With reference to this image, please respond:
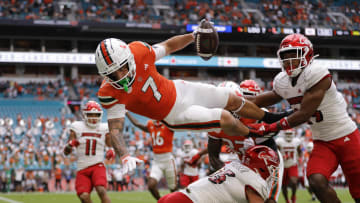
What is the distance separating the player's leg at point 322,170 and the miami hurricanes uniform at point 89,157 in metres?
4.26

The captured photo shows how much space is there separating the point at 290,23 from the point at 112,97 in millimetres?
34001

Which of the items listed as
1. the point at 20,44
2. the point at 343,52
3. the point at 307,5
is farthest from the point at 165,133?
the point at 343,52

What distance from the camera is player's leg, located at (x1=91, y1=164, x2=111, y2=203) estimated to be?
7.93 meters

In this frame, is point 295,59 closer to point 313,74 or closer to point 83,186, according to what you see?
point 313,74

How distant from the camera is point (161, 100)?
4645 millimetres

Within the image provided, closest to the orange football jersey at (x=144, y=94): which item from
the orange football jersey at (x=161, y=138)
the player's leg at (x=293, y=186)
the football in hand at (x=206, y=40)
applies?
the football in hand at (x=206, y=40)

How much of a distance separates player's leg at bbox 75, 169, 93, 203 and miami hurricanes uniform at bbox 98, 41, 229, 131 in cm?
372

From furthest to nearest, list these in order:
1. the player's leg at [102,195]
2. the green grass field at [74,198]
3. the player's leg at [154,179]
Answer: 1. the green grass field at [74,198]
2. the player's leg at [154,179]
3. the player's leg at [102,195]

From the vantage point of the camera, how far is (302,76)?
5.04 metres

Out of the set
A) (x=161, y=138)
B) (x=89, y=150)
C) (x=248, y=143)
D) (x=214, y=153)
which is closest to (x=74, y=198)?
(x=161, y=138)

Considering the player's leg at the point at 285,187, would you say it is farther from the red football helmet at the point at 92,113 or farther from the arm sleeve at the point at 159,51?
the arm sleeve at the point at 159,51

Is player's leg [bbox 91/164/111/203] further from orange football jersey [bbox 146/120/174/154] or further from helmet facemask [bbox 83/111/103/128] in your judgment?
orange football jersey [bbox 146/120/174/154]

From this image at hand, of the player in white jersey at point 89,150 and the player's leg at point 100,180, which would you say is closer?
the player's leg at point 100,180

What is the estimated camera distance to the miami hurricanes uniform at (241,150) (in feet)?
14.4
